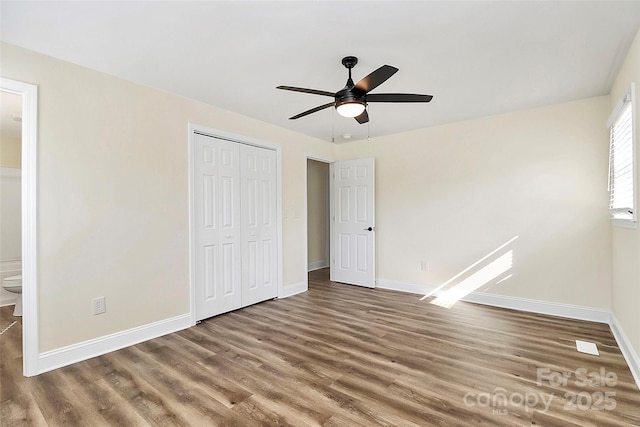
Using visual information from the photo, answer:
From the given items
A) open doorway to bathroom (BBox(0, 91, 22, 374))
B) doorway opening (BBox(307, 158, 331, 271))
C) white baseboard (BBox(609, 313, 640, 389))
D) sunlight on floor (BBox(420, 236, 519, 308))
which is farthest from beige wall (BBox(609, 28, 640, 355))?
open doorway to bathroom (BBox(0, 91, 22, 374))

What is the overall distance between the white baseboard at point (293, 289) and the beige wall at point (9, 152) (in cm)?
427

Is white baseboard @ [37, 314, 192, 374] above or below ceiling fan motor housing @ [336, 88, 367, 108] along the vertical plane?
below

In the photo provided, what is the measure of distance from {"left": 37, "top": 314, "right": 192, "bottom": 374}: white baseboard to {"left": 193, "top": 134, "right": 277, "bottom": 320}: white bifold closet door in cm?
29

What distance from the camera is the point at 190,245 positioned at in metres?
3.25

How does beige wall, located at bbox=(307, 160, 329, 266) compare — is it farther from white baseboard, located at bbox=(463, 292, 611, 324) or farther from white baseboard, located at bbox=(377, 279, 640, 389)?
white baseboard, located at bbox=(463, 292, 611, 324)

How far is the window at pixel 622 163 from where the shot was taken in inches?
89.6

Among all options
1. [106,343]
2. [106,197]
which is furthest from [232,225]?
[106,343]

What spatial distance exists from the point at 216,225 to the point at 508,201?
11.7 ft

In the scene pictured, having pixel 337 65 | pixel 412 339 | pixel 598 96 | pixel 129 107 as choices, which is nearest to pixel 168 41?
pixel 129 107

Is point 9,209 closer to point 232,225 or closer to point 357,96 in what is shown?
point 232,225

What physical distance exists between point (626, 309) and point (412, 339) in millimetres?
1758

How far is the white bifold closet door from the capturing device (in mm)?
3396

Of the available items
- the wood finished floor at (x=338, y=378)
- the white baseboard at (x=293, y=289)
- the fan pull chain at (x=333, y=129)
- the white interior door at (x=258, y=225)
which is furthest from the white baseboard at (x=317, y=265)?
the wood finished floor at (x=338, y=378)

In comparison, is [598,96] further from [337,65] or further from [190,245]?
[190,245]
